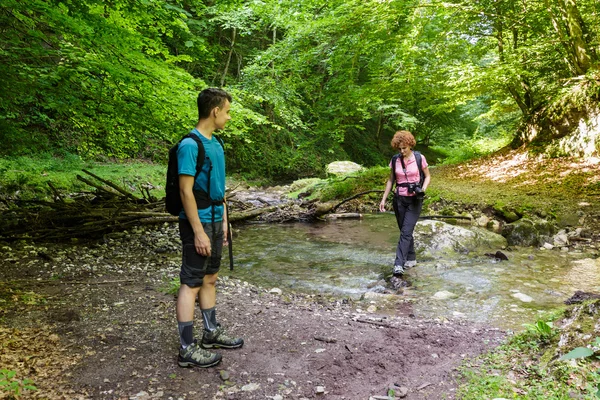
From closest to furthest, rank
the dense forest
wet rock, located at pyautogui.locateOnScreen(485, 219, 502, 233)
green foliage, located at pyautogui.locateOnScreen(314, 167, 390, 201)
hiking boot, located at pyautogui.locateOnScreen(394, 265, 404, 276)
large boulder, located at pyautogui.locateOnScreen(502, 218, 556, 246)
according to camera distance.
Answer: the dense forest → hiking boot, located at pyautogui.locateOnScreen(394, 265, 404, 276) → large boulder, located at pyautogui.locateOnScreen(502, 218, 556, 246) → wet rock, located at pyautogui.locateOnScreen(485, 219, 502, 233) → green foliage, located at pyautogui.locateOnScreen(314, 167, 390, 201)

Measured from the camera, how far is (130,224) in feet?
26.0

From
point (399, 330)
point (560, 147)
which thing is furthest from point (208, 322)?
point (560, 147)

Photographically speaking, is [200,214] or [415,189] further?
[415,189]

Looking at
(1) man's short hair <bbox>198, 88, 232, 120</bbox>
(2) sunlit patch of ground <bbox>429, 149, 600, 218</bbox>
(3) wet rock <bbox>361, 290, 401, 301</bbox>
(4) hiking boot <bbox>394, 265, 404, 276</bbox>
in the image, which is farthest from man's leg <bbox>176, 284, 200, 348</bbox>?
(2) sunlit patch of ground <bbox>429, 149, 600, 218</bbox>

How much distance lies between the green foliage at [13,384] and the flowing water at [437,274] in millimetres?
3565

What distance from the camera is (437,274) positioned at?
609 cm

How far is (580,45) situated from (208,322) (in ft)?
44.5

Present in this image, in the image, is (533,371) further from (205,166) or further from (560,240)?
(560,240)

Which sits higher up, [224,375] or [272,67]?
[272,67]

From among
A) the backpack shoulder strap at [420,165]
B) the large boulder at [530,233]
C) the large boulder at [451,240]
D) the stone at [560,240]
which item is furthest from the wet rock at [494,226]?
the backpack shoulder strap at [420,165]

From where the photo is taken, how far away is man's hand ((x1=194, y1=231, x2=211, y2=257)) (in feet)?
9.30

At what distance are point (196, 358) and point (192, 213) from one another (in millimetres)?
1090

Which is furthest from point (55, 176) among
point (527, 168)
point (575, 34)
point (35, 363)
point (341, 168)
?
point (575, 34)

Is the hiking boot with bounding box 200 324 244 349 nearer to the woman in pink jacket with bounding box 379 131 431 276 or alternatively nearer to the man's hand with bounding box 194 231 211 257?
the man's hand with bounding box 194 231 211 257
